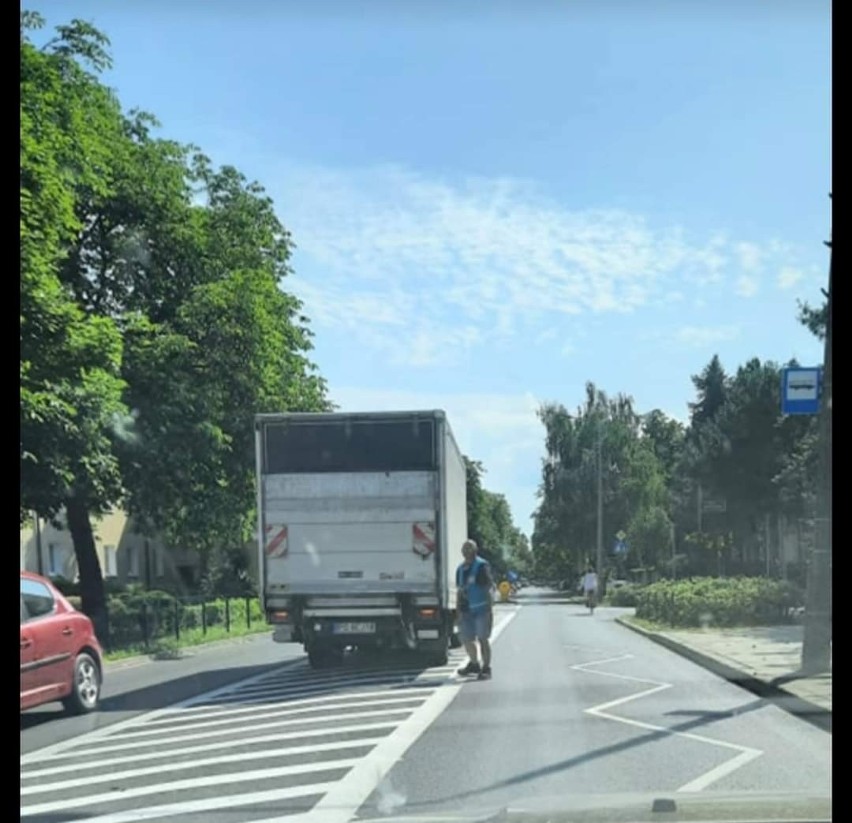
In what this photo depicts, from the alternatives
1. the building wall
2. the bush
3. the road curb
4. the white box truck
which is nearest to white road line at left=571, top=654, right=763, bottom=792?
the road curb

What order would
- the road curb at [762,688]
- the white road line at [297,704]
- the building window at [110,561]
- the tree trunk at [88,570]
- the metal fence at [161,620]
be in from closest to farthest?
the road curb at [762,688]
the white road line at [297,704]
the tree trunk at [88,570]
the metal fence at [161,620]
the building window at [110,561]

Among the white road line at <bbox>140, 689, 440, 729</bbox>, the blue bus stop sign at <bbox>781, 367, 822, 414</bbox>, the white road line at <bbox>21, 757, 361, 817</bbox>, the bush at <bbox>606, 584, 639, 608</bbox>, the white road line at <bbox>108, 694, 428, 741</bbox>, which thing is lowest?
the bush at <bbox>606, 584, 639, 608</bbox>

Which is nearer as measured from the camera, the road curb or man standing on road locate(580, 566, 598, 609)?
the road curb

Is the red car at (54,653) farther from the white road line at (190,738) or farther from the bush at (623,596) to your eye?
the bush at (623,596)

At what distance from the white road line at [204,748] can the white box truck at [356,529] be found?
15.1 ft

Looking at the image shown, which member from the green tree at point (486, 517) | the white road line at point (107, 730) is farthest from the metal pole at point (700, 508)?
the white road line at point (107, 730)

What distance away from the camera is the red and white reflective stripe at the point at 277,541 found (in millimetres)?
15633

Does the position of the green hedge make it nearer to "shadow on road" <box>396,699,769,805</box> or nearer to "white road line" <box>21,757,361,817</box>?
A: "shadow on road" <box>396,699,769,805</box>

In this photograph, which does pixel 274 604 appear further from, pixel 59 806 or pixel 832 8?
pixel 832 8

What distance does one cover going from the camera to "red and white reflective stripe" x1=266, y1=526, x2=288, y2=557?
15.6 meters

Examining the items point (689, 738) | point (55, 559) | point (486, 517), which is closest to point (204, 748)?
point (689, 738)

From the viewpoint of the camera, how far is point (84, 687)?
12844mm

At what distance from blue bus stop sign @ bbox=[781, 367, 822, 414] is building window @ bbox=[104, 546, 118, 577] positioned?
34.8 meters
